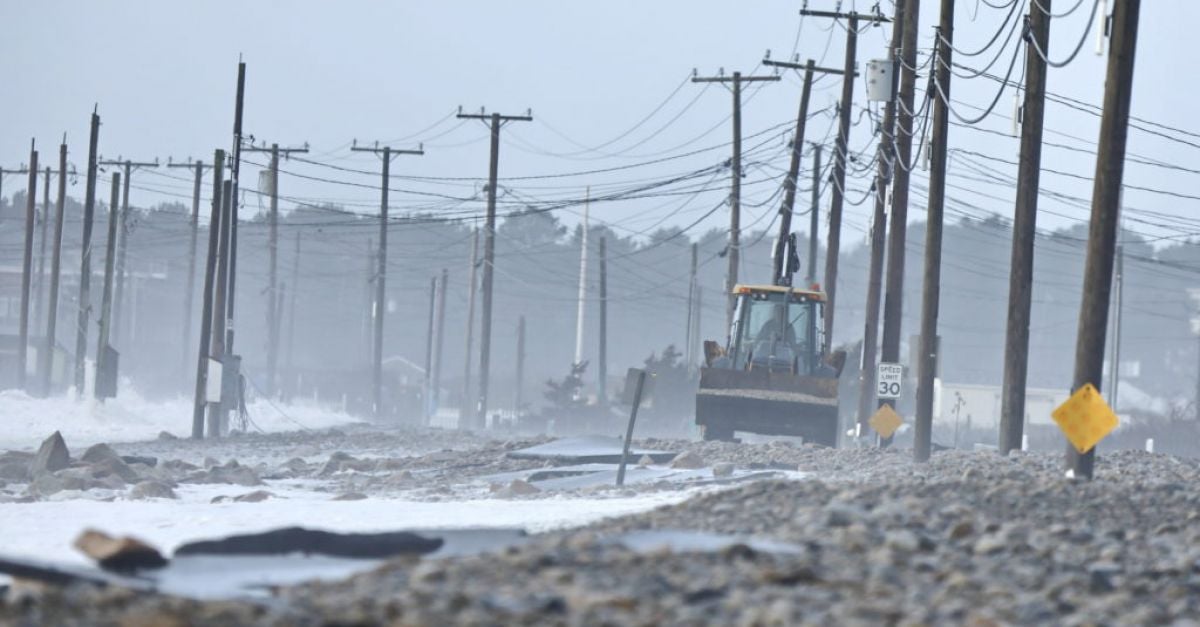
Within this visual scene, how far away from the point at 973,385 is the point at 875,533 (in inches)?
3743

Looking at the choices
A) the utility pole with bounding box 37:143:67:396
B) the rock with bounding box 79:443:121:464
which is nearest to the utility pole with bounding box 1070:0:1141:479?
the rock with bounding box 79:443:121:464

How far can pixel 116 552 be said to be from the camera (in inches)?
429

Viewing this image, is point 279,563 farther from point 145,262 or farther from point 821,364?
point 145,262

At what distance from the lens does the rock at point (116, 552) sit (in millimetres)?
10891

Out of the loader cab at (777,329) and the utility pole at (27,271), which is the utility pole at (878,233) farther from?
the utility pole at (27,271)

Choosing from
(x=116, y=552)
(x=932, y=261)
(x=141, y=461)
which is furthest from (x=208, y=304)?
(x=116, y=552)

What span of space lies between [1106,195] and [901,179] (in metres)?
15.1

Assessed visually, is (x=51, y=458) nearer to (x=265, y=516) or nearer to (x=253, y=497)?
(x=253, y=497)

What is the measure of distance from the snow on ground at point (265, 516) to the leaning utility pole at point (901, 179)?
13863 millimetres

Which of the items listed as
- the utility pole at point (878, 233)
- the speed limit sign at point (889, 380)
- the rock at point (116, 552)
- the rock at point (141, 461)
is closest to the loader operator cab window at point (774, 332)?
the utility pole at point (878, 233)

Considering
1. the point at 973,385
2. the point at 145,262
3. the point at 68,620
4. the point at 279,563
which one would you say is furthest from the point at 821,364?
the point at 145,262

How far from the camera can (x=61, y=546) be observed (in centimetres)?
1591

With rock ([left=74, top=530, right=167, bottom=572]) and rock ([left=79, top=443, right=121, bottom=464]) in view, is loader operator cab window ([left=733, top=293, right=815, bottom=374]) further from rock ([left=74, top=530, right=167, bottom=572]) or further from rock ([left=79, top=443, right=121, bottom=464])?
rock ([left=74, top=530, right=167, bottom=572])

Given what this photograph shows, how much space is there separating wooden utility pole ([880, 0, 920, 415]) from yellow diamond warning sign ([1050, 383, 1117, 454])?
15347 mm
